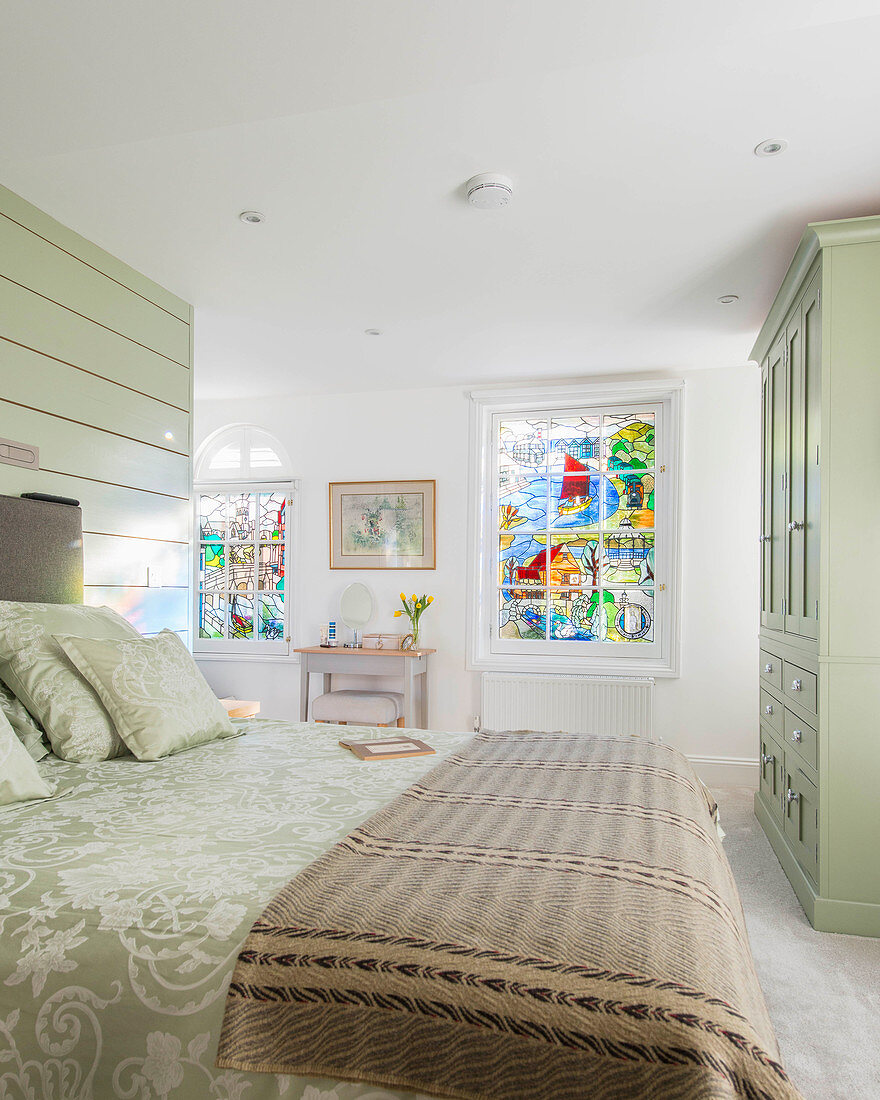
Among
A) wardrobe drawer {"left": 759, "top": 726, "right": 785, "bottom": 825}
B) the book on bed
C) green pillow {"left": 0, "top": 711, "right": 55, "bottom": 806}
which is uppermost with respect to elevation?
green pillow {"left": 0, "top": 711, "right": 55, "bottom": 806}

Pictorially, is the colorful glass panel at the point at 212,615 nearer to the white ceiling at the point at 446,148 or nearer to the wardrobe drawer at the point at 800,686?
the white ceiling at the point at 446,148

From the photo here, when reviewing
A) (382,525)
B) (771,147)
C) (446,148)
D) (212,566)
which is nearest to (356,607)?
(382,525)

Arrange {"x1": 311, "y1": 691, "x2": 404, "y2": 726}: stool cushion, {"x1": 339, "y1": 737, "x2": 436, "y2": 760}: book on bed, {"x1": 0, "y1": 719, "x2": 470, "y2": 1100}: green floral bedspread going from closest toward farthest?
{"x1": 0, "y1": 719, "x2": 470, "y2": 1100}: green floral bedspread
{"x1": 339, "y1": 737, "x2": 436, "y2": 760}: book on bed
{"x1": 311, "y1": 691, "x2": 404, "y2": 726}: stool cushion

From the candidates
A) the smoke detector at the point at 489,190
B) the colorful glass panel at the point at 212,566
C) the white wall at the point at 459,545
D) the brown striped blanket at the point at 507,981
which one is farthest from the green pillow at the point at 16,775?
the colorful glass panel at the point at 212,566

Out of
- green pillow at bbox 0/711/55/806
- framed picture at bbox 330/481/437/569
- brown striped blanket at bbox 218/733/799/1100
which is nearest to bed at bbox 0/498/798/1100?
brown striped blanket at bbox 218/733/799/1100

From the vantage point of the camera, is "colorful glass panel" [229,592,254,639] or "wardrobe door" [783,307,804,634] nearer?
"wardrobe door" [783,307,804,634]

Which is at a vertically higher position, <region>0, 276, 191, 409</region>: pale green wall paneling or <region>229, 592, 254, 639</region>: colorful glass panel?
<region>0, 276, 191, 409</region>: pale green wall paneling

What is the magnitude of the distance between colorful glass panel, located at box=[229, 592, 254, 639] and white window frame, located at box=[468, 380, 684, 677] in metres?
1.62

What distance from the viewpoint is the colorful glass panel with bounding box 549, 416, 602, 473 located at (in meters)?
4.98

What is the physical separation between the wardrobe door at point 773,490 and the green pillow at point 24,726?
2.82 metres

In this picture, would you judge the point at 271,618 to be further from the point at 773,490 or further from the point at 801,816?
the point at 801,816

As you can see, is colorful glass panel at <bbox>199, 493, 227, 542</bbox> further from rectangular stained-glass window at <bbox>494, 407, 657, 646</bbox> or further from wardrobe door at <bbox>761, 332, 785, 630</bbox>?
wardrobe door at <bbox>761, 332, 785, 630</bbox>

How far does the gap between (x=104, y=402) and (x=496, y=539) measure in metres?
2.72

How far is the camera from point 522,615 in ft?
16.6
